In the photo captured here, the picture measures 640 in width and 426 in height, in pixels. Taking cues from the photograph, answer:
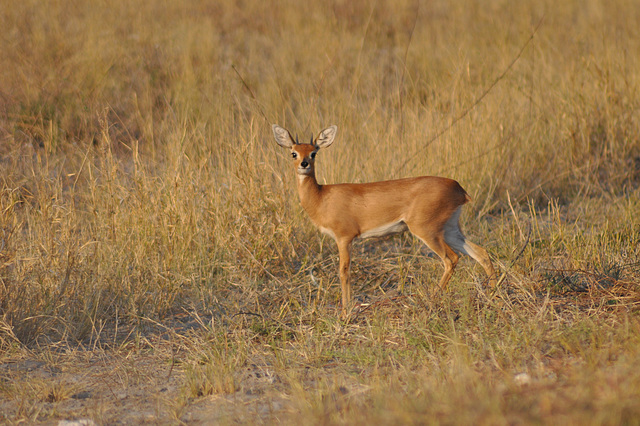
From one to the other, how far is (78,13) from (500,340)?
465 inches

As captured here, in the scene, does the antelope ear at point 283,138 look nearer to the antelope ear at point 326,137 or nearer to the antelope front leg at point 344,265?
the antelope ear at point 326,137

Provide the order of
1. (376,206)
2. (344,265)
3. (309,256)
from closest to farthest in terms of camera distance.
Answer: (376,206) → (344,265) → (309,256)

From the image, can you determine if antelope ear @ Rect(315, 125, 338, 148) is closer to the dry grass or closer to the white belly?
the white belly

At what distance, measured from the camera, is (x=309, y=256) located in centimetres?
569

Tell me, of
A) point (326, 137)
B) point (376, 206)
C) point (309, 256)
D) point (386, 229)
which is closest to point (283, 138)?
point (326, 137)

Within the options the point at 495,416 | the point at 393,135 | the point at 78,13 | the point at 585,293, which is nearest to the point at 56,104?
the point at 393,135

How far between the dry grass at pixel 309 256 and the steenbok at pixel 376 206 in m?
0.37

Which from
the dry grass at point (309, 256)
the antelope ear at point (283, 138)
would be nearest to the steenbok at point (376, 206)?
the antelope ear at point (283, 138)

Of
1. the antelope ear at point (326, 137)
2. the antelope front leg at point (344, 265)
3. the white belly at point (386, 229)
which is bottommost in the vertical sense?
the antelope front leg at point (344, 265)

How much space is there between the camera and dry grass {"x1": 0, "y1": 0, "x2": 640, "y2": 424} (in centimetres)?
334

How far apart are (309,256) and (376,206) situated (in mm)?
1203

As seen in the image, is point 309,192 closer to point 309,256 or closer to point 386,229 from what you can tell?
point 386,229

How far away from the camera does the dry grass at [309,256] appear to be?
131 inches

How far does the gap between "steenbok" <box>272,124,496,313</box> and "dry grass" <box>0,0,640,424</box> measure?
37 cm
